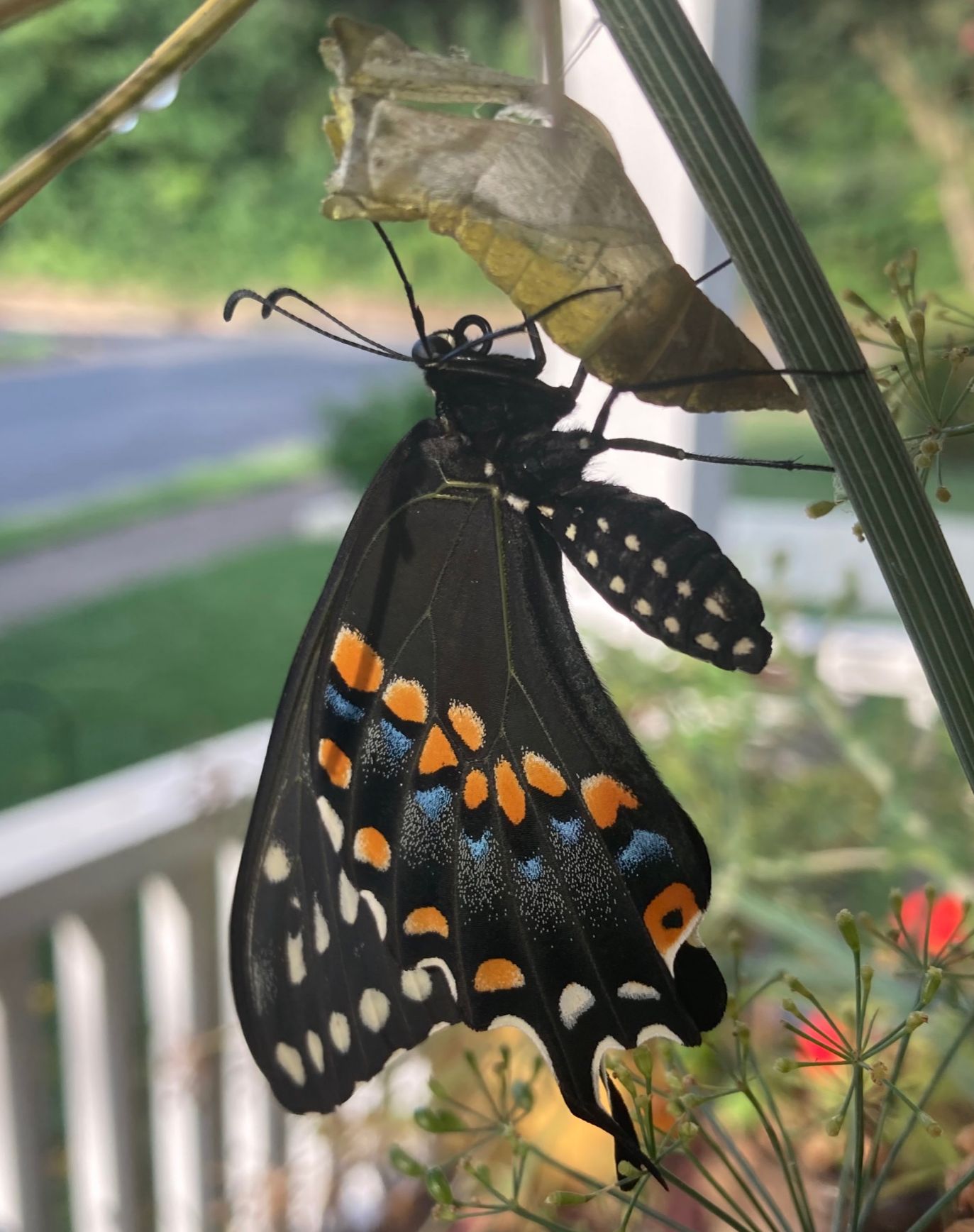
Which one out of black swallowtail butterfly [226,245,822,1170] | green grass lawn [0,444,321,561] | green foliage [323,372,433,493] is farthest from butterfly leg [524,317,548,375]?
green grass lawn [0,444,321,561]

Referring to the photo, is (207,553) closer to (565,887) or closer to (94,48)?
(94,48)

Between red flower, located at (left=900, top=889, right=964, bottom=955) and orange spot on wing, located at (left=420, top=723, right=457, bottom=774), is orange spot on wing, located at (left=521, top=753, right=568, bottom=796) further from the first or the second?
red flower, located at (left=900, top=889, right=964, bottom=955)

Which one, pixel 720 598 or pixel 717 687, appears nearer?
pixel 720 598

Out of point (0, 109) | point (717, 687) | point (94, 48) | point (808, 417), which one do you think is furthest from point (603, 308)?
point (94, 48)

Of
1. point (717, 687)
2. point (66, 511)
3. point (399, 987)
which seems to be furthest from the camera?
point (66, 511)

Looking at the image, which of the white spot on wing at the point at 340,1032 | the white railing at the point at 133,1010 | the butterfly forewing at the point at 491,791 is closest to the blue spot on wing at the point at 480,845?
the butterfly forewing at the point at 491,791

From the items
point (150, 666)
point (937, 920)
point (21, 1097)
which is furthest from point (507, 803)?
point (150, 666)

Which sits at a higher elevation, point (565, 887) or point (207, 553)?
point (207, 553)

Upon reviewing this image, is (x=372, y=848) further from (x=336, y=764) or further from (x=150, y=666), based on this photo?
(x=150, y=666)
